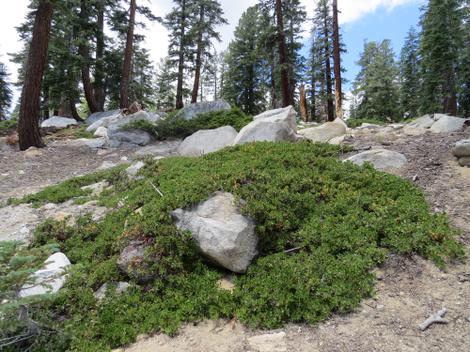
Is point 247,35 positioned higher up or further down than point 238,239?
higher up

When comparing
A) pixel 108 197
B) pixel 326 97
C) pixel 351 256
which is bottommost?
pixel 351 256

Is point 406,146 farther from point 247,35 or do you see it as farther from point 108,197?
point 247,35

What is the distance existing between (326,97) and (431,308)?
59.9 feet

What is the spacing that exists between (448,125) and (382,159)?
392 cm

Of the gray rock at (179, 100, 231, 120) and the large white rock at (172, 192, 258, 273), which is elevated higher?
the gray rock at (179, 100, 231, 120)

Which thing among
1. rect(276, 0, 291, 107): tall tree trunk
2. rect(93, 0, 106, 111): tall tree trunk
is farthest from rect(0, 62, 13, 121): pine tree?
rect(276, 0, 291, 107): tall tree trunk

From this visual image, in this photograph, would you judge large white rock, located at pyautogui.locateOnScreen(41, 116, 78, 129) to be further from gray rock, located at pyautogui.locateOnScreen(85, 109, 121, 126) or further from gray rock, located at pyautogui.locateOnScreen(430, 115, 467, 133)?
gray rock, located at pyautogui.locateOnScreen(430, 115, 467, 133)

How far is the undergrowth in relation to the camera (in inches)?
456

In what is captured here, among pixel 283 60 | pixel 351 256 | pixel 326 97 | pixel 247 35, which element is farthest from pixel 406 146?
pixel 247 35

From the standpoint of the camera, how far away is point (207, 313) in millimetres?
3635

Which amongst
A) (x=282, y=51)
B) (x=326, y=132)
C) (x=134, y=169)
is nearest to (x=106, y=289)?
(x=134, y=169)

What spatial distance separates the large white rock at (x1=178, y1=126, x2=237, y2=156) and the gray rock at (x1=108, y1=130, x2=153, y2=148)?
2.46 metres

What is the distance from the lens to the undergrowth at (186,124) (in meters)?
11.6

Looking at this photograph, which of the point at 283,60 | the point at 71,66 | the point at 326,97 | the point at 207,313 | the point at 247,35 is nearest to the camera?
the point at 207,313
